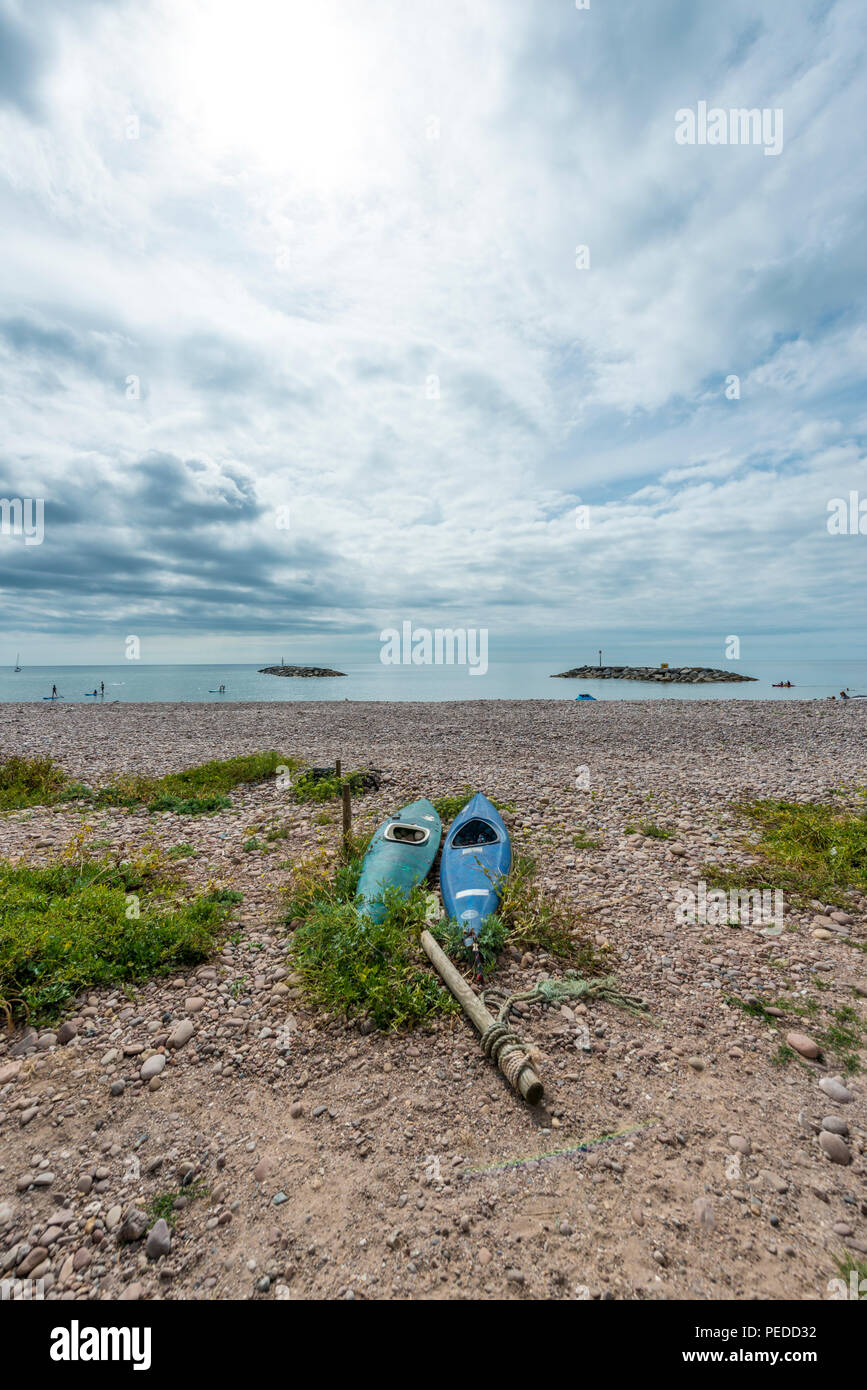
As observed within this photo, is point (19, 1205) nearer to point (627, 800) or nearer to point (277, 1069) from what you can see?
point (277, 1069)

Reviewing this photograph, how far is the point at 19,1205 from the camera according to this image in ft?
13.8

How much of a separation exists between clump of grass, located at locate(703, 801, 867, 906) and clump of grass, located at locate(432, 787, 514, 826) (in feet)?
18.4

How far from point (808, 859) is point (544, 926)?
5.93m

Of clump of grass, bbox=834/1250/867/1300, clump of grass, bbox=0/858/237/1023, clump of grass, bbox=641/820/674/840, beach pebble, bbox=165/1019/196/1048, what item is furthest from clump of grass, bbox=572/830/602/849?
beach pebble, bbox=165/1019/196/1048

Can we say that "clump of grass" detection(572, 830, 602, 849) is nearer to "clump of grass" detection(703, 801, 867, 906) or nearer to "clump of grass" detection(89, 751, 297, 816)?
"clump of grass" detection(703, 801, 867, 906)

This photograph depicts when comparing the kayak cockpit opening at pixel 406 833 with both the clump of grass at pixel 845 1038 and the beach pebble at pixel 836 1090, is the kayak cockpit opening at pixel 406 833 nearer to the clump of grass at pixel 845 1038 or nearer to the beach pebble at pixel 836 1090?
the clump of grass at pixel 845 1038

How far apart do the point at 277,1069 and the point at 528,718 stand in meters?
30.7

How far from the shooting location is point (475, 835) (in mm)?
11180

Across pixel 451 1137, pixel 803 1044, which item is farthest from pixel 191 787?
pixel 803 1044

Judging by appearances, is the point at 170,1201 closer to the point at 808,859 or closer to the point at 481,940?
the point at 481,940

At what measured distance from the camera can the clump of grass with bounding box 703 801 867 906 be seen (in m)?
9.30

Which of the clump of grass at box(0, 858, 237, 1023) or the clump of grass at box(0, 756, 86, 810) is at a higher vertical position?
the clump of grass at box(0, 756, 86, 810)

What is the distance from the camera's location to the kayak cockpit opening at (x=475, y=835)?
10.7m
